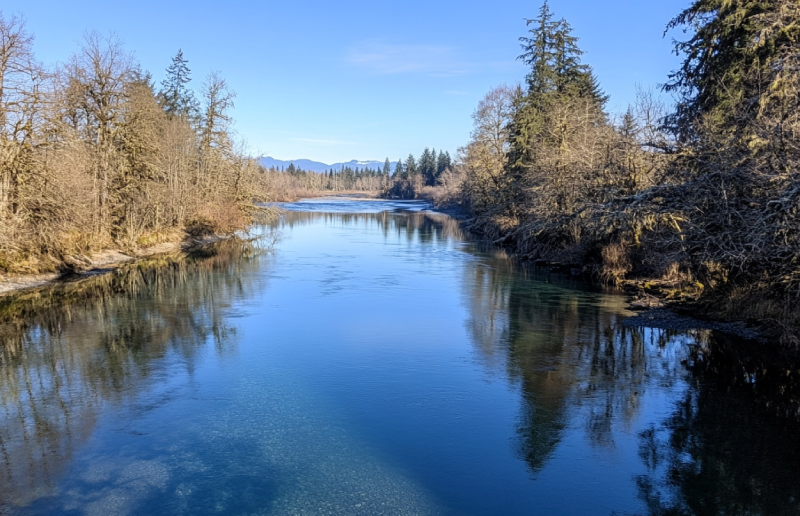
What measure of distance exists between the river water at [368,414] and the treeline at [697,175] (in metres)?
2.51

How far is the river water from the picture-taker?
6.84 metres

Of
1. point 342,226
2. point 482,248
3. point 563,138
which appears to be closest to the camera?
point 563,138

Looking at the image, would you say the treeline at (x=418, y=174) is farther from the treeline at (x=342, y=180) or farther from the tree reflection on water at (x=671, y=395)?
the tree reflection on water at (x=671, y=395)

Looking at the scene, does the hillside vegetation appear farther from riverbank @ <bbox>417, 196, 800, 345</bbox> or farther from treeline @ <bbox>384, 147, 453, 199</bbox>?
treeline @ <bbox>384, 147, 453, 199</bbox>

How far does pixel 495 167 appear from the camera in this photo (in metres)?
44.0

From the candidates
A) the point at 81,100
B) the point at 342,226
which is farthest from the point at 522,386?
the point at 342,226

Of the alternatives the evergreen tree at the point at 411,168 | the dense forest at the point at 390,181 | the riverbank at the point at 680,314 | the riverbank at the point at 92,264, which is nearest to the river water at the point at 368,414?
the riverbank at the point at 680,314

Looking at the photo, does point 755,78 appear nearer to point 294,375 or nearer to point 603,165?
point 603,165

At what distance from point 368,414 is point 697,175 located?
10.9 metres

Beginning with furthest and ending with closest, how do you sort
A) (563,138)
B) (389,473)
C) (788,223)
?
(563,138)
(788,223)
(389,473)

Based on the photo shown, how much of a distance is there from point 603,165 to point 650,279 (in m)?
4.74

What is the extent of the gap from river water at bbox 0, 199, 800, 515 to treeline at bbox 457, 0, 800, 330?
251 cm

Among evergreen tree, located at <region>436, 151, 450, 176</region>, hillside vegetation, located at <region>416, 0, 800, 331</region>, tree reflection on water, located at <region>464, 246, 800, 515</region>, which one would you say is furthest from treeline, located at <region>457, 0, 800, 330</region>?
evergreen tree, located at <region>436, 151, 450, 176</region>

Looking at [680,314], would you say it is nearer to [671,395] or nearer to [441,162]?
[671,395]
